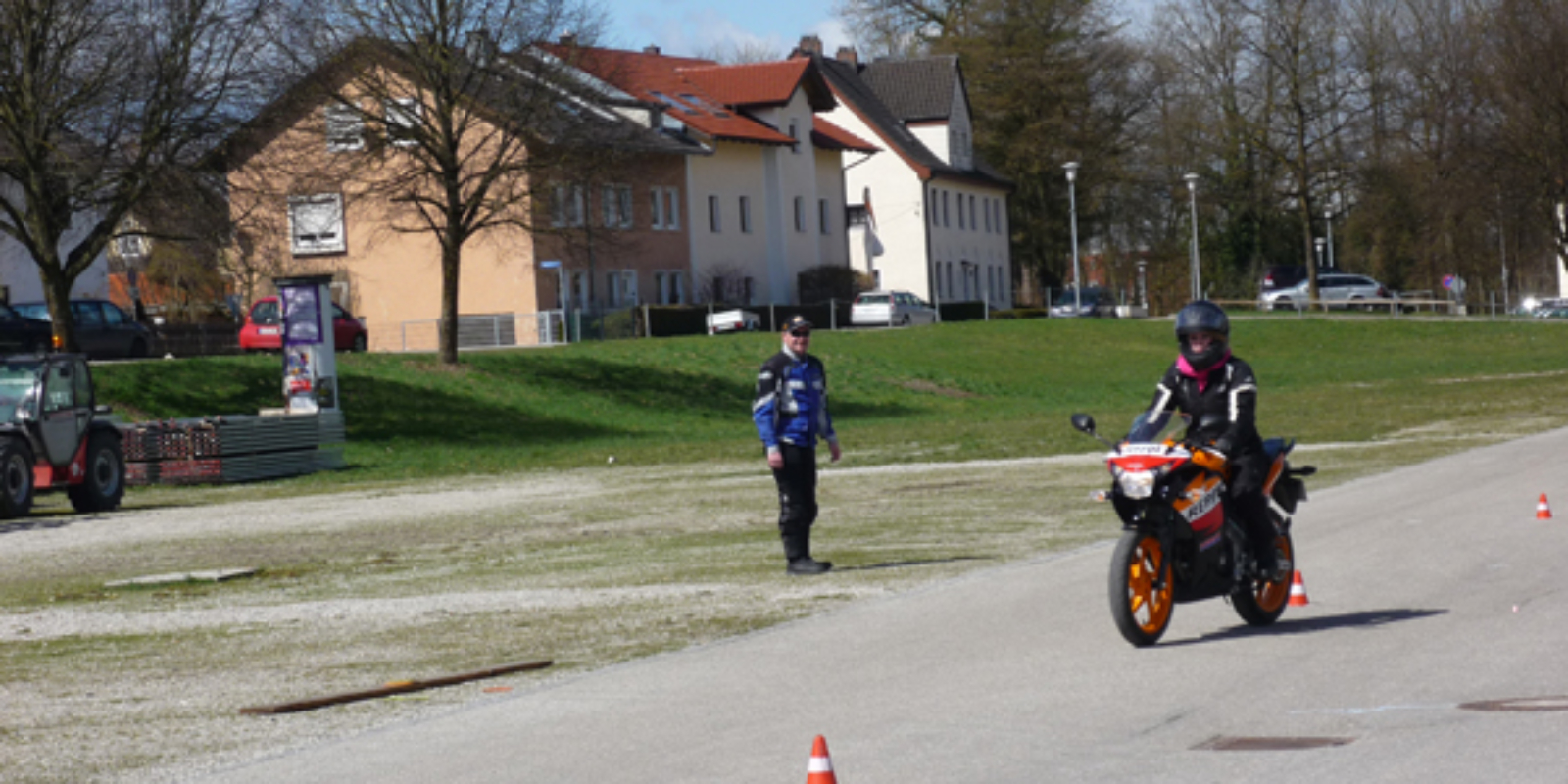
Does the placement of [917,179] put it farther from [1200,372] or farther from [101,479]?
[1200,372]

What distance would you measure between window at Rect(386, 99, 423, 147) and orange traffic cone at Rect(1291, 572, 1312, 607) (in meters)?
35.8

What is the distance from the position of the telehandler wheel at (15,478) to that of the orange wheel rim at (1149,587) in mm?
17987

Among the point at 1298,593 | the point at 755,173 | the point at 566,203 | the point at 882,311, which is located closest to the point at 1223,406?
the point at 1298,593

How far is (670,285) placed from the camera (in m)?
71.4

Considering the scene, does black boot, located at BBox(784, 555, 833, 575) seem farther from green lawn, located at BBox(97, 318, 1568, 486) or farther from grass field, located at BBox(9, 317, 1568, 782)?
green lawn, located at BBox(97, 318, 1568, 486)

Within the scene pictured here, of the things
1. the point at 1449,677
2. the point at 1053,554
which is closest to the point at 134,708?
the point at 1449,677

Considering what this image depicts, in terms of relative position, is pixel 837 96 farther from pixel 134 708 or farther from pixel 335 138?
pixel 134 708

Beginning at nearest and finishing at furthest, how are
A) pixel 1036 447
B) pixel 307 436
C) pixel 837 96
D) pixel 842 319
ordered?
pixel 1036 447
pixel 307 436
pixel 842 319
pixel 837 96

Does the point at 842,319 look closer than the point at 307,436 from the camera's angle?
No

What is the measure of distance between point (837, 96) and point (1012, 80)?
28.9 ft

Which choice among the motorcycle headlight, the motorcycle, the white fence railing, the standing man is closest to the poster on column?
the standing man

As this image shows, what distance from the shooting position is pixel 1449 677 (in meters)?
8.59

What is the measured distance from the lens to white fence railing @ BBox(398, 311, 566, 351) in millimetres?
60531

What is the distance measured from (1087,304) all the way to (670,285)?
2149cm
